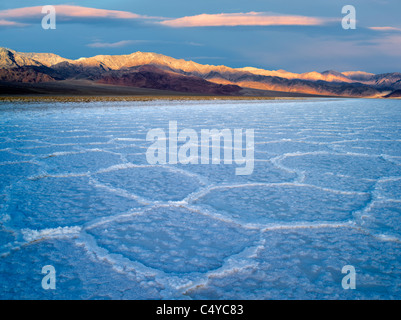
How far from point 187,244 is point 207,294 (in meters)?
0.37

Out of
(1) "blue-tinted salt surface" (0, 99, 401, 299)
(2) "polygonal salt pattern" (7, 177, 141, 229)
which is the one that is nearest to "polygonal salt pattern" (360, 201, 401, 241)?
(1) "blue-tinted salt surface" (0, 99, 401, 299)

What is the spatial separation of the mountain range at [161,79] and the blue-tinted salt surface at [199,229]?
26673 mm

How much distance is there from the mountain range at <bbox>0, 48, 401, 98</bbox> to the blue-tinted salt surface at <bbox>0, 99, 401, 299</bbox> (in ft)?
87.5

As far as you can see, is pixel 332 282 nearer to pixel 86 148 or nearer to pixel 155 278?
pixel 155 278

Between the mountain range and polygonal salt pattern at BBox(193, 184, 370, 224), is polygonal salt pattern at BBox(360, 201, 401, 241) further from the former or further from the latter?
the mountain range

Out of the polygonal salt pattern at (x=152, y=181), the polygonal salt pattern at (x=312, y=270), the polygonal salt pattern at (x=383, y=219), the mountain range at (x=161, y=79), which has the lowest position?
the polygonal salt pattern at (x=312, y=270)

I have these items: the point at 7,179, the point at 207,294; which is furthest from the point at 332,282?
the point at 7,179

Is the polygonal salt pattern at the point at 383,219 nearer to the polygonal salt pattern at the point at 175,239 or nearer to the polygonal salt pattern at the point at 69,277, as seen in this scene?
the polygonal salt pattern at the point at 175,239

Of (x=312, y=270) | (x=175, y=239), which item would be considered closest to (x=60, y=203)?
(x=175, y=239)

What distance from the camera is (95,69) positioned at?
95938mm

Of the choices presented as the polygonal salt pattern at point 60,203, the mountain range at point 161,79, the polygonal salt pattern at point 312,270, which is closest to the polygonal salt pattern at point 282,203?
the polygonal salt pattern at point 312,270

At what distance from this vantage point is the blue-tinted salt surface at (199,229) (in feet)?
3.75

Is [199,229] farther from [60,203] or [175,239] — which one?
[60,203]

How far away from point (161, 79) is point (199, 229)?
63230 mm
